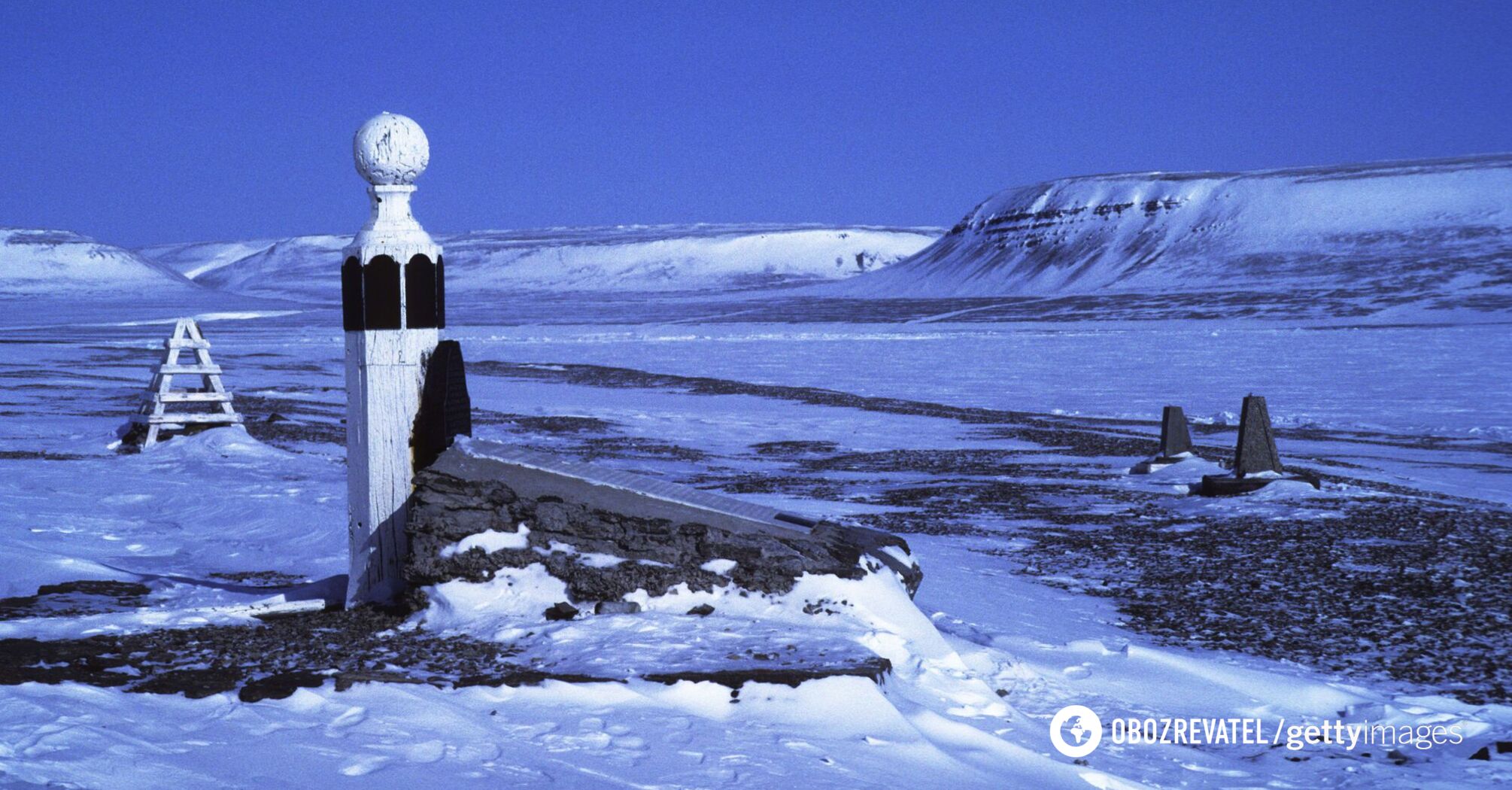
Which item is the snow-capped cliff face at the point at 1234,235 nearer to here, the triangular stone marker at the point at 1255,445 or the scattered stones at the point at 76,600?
the triangular stone marker at the point at 1255,445

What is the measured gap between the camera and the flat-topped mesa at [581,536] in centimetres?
555

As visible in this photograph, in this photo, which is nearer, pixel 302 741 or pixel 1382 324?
pixel 302 741

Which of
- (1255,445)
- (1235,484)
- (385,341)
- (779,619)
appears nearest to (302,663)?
(385,341)

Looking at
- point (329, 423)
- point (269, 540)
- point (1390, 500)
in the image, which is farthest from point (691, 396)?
point (269, 540)

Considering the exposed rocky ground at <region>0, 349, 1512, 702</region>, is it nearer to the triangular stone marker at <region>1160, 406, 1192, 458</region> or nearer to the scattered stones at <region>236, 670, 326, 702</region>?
the scattered stones at <region>236, 670, 326, 702</region>

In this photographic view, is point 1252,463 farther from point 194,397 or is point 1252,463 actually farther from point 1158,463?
point 194,397

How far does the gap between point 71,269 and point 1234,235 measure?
4118 inches

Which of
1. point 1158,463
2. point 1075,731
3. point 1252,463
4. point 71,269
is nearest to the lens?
point 1075,731

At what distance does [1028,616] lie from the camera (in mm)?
7422

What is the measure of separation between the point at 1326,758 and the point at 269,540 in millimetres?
6227

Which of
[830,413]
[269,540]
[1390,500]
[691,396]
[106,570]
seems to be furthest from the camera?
[691,396]

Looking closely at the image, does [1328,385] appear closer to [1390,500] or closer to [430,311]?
[1390,500]

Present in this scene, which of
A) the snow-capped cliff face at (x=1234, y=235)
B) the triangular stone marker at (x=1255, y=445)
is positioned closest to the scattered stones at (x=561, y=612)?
the triangular stone marker at (x=1255, y=445)

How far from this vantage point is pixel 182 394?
1420cm
